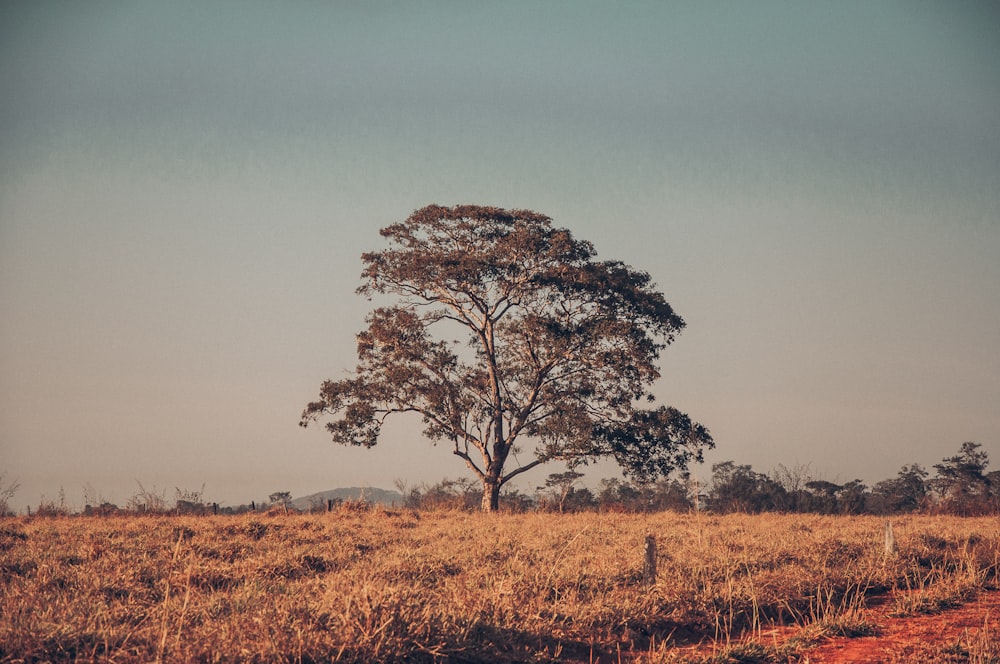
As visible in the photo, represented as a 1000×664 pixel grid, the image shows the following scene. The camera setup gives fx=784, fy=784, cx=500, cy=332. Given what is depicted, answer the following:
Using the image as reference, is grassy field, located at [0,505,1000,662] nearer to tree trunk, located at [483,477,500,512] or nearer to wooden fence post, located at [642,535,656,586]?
wooden fence post, located at [642,535,656,586]

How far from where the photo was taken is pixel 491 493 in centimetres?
2623

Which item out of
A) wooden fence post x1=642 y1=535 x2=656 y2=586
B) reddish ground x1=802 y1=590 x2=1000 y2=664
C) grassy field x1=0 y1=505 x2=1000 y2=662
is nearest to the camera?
grassy field x1=0 y1=505 x2=1000 y2=662

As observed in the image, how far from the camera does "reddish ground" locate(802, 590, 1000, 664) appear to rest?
6.74 m

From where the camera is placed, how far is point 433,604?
728cm

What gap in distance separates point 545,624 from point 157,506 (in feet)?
52.1

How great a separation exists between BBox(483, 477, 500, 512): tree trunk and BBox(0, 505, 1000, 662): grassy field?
11.0 meters

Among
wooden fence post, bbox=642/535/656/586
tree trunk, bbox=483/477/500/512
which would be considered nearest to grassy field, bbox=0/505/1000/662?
wooden fence post, bbox=642/535/656/586

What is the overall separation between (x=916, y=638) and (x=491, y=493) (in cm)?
1940

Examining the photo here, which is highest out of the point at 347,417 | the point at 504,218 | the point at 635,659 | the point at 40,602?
the point at 504,218

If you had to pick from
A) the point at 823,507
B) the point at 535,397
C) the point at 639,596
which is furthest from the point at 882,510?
the point at 639,596

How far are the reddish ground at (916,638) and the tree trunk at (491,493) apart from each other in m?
17.9

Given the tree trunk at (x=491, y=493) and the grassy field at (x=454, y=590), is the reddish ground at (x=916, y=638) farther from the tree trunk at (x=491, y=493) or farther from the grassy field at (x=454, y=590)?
the tree trunk at (x=491, y=493)

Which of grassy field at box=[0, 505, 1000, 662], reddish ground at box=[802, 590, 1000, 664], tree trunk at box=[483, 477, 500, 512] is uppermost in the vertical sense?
tree trunk at box=[483, 477, 500, 512]

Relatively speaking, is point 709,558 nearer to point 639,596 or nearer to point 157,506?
point 639,596
